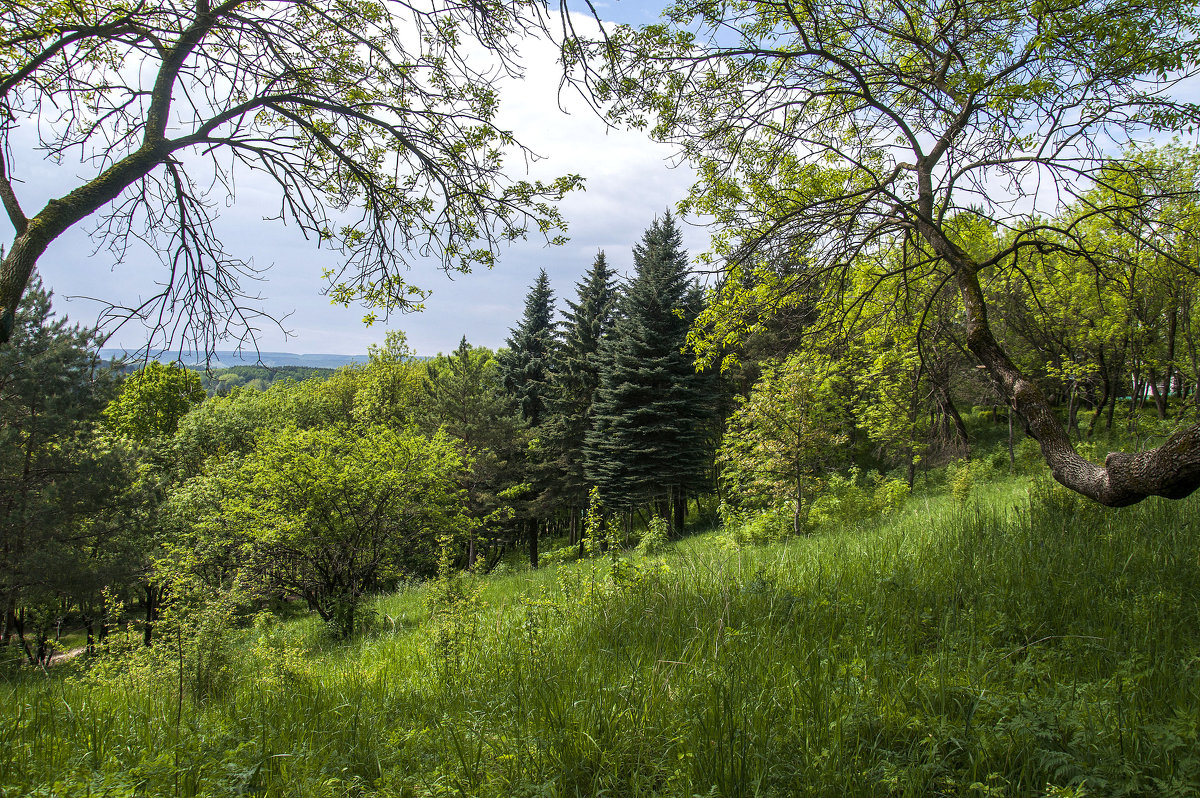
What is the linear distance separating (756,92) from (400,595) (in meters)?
15.6

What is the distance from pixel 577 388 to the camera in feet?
84.6

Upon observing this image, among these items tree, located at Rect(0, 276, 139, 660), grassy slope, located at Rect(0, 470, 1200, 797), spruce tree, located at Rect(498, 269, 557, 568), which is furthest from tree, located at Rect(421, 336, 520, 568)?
grassy slope, located at Rect(0, 470, 1200, 797)

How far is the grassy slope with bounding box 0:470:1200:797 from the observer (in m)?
1.80

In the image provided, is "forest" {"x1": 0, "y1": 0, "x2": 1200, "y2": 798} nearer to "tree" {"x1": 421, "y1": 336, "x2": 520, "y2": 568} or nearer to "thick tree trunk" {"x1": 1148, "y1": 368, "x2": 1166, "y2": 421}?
"thick tree trunk" {"x1": 1148, "y1": 368, "x2": 1166, "y2": 421}

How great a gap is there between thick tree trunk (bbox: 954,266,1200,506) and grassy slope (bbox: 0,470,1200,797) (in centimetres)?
72

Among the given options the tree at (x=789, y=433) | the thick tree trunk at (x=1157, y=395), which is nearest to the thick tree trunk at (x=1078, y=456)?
the tree at (x=789, y=433)

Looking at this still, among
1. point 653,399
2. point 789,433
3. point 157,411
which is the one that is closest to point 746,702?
point 789,433

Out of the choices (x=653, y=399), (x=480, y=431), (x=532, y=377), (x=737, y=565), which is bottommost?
(x=737, y=565)

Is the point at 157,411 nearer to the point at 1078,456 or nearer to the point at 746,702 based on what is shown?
the point at 746,702

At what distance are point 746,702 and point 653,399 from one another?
65.6ft

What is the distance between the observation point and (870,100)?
4.02 metres

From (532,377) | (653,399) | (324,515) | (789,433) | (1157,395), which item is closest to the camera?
(324,515)

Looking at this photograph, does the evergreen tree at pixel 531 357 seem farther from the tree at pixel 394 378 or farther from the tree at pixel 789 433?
the tree at pixel 789 433

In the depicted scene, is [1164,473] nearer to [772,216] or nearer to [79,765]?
[772,216]
